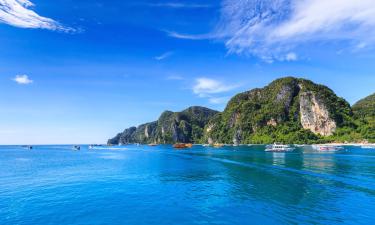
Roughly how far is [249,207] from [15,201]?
31800 mm

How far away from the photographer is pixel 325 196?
39.6 meters

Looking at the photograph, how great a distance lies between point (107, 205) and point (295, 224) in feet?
75.3

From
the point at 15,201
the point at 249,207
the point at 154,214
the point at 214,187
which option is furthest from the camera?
the point at 214,187

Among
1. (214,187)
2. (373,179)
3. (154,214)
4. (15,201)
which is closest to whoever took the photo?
(154,214)

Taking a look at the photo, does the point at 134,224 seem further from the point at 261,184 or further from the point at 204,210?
the point at 261,184

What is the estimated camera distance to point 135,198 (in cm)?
4016

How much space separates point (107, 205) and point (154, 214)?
310 inches

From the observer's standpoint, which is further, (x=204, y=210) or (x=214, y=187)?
(x=214, y=187)

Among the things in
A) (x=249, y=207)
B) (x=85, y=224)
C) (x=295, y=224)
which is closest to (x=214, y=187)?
(x=249, y=207)

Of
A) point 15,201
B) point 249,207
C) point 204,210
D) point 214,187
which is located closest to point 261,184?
point 214,187

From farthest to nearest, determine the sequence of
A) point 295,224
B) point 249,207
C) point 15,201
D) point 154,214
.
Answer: point 15,201, point 249,207, point 154,214, point 295,224

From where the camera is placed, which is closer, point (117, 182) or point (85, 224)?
point (85, 224)

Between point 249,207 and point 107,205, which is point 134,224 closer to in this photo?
point 107,205

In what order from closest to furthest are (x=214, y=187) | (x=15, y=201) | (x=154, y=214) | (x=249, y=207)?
(x=154, y=214), (x=249, y=207), (x=15, y=201), (x=214, y=187)
